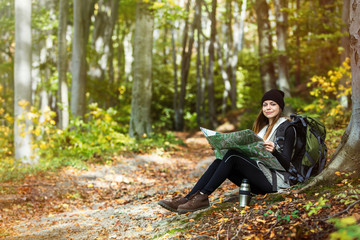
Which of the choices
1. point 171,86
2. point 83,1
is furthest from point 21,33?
point 171,86

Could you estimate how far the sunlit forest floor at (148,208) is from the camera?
10.1 ft

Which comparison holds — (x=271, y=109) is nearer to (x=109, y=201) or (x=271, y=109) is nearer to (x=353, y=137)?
(x=353, y=137)

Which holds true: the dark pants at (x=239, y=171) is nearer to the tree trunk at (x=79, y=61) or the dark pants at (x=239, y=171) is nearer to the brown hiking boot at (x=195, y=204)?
the brown hiking boot at (x=195, y=204)

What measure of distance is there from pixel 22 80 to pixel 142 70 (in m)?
4.10

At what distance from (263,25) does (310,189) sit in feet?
38.0

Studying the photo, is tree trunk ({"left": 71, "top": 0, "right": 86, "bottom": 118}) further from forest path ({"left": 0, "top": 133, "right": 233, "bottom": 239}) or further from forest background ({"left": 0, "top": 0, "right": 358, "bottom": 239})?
forest path ({"left": 0, "top": 133, "right": 233, "bottom": 239})

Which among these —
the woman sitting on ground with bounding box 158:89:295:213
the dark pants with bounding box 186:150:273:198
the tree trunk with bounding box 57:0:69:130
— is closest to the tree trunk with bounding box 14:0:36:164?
the tree trunk with bounding box 57:0:69:130

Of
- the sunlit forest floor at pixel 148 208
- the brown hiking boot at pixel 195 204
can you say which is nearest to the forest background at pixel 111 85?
the sunlit forest floor at pixel 148 208

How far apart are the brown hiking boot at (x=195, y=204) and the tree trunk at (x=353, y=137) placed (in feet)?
3.67

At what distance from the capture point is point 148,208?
5.45 m

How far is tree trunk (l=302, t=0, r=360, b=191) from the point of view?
3.70 m

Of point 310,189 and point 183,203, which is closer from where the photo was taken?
point 310,189

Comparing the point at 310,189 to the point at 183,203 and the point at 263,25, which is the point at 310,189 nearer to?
the point at 183,203

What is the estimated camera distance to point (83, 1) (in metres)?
11.7
